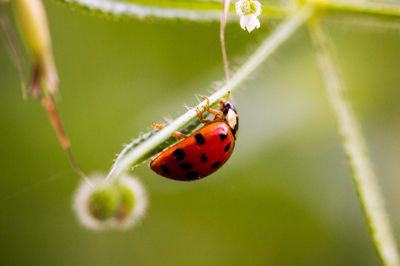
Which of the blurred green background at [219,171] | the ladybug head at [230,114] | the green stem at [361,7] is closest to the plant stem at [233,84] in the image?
the green stem at [361,7]

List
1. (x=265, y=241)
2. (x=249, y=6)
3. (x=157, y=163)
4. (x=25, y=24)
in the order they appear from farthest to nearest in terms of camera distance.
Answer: (x=265, y=241), (x=157, y=163), (x=249, y=6), (x=25, y=24)

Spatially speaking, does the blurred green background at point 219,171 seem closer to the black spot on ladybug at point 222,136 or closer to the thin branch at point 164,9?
the thin branch at point 164,9

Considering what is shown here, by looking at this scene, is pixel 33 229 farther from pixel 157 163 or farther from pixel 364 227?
pixel 157 163

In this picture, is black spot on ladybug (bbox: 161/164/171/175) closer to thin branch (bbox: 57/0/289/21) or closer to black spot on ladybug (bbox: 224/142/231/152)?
black spot on ladybug (bbox: 224/142/231/152)

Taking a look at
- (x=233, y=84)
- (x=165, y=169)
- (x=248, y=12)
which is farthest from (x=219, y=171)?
(x=248, y=12)

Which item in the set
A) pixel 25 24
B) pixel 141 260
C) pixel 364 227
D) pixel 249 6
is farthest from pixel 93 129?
pixel 25 24

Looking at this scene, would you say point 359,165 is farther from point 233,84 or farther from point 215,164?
point 233,84
